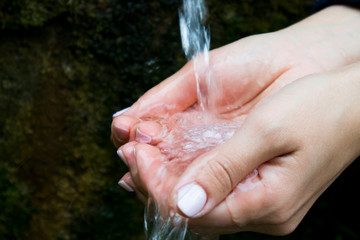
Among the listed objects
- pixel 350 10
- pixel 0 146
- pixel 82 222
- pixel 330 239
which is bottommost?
pixel 330 239

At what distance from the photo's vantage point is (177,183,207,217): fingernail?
3.08 ft

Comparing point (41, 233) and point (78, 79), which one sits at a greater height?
point (78, 79)

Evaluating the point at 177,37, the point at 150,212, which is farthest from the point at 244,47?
the point at 150,212

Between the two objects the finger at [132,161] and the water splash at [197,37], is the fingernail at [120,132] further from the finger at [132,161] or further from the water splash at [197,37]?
the water splash at [197,37]

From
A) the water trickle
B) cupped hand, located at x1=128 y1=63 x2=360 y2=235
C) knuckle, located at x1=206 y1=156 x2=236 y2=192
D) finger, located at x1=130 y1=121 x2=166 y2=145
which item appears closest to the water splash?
the water trickle

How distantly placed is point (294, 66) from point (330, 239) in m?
1.23

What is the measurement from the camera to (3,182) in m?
1.87

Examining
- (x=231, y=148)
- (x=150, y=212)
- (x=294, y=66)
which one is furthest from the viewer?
(x=294, y=66)

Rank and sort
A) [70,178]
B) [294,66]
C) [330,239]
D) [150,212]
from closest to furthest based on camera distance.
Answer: [150,212] < [294,66] < [70,178] < [330,239]

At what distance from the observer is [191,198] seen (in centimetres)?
94

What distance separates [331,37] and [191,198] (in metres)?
1.07

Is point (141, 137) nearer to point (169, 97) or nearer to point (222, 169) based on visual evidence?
point (169, 97)

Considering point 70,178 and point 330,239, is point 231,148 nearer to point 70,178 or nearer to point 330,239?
point 70,178

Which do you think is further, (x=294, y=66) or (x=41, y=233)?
(x=41, y=233)
